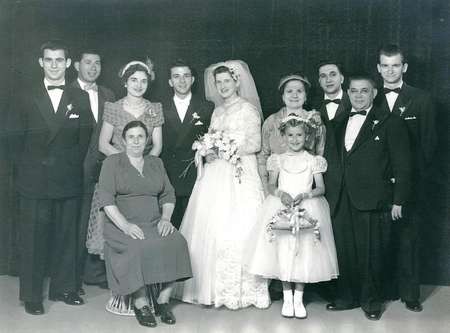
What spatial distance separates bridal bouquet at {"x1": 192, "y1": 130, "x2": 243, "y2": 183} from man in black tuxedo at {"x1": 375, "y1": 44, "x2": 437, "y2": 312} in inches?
50.9

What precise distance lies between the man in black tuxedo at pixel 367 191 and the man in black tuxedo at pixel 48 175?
6.98 feet

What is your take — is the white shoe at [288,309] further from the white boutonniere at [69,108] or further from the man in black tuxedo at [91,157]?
the white boutonniere at [69,108]

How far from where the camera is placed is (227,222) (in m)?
4.80

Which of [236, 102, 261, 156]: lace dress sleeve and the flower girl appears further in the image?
[236, 102, 261, 156]: lace dress sleeve

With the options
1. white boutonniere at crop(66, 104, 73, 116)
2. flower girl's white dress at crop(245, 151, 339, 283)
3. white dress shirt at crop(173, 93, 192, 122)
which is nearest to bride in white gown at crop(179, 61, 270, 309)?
flower girl's white dress at crop(245, 151, 339, 283)

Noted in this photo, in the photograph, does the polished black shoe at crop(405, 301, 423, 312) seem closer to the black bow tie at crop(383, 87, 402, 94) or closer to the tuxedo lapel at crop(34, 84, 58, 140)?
the black bow tie at crop(383, 87, 402, 94)

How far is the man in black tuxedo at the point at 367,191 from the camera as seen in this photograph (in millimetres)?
4660

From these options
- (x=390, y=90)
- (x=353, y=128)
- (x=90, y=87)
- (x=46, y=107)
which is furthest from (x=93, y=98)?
(x=390, y=90)

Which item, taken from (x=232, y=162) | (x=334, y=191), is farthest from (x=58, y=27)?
(x=334, y=191)

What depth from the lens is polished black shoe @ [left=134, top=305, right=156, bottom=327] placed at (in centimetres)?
434

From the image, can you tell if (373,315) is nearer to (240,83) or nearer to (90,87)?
(240,83)

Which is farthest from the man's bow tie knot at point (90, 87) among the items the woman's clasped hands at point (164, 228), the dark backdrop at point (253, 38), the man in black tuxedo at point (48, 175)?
the woman's clasped hands at point (164, 228)

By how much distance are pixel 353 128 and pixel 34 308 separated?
2.92m

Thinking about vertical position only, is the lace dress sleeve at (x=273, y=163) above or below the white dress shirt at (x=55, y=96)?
below
